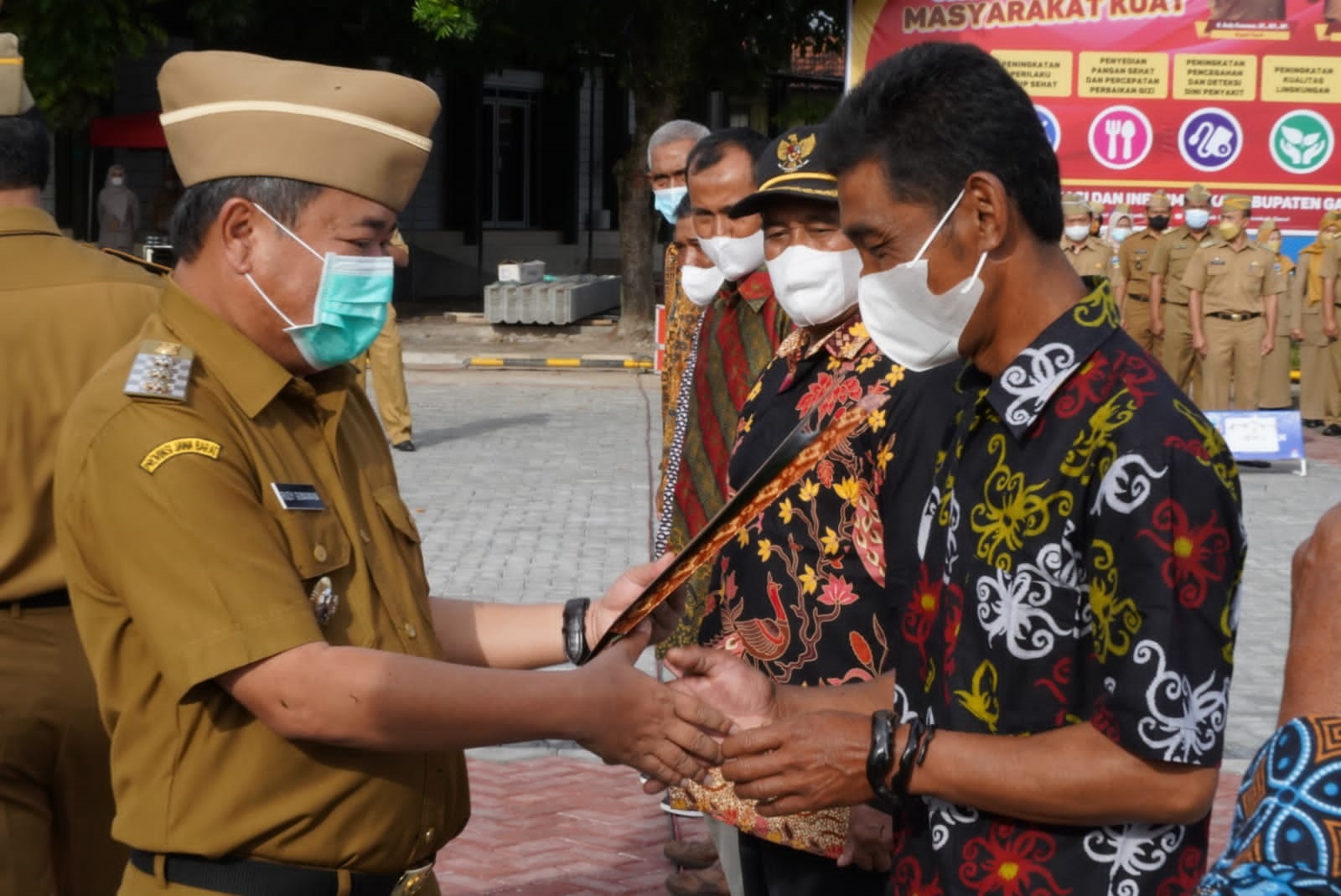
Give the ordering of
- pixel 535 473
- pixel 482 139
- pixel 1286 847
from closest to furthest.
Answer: pixel 1286 847 → pixel 535 473 → pixel 482 139

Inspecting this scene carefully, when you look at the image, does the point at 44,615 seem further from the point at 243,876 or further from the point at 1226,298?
the point at 1226,298

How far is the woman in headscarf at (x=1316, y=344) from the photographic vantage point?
18.0 m

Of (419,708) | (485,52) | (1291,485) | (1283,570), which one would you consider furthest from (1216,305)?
(419,708)

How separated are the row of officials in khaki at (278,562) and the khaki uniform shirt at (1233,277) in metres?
14.3

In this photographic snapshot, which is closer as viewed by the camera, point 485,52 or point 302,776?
point 302,776

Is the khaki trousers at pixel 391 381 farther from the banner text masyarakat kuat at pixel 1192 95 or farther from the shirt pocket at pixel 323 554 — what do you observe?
the shirt pocket at pixel 323 554

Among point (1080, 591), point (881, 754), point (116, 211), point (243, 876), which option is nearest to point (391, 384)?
point (243, 876)

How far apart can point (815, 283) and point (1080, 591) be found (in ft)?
5.91

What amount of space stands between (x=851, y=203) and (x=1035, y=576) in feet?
2.17

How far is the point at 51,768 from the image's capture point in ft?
11.7

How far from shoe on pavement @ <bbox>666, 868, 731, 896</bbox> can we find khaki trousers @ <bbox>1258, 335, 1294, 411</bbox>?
1202 centimetres

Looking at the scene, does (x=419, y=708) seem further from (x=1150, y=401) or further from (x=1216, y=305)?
(x=1216, y=305)

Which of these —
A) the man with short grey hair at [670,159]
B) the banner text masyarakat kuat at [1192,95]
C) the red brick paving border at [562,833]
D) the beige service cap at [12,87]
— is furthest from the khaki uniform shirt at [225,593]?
the banner text masyarakat kuat at [1192,95]

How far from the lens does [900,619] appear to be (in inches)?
102
